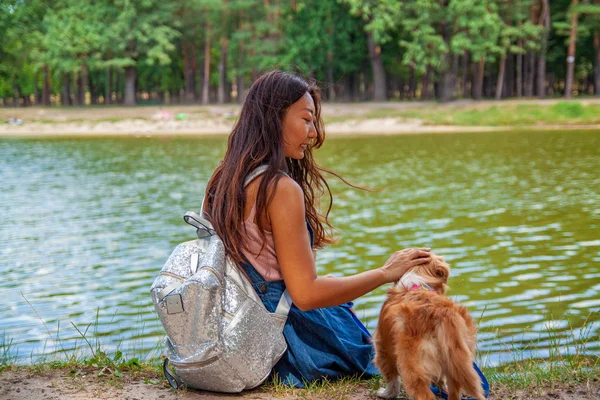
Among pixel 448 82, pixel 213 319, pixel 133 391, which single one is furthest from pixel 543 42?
pixel 213 319

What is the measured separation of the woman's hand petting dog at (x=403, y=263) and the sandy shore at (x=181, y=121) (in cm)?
3178

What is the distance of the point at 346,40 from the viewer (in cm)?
4897

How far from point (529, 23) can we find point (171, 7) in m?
23.1

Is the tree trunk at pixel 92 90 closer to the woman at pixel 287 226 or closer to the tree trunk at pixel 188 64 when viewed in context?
the tree trunk at pixel 188 64

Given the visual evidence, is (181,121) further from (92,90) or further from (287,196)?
(287,196)

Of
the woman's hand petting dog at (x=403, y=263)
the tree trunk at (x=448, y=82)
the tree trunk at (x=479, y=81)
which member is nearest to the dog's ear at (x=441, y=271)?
the woman's hand petting dog at (x=403, y=263)

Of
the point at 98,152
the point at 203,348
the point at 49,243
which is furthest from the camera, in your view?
the point at 98,152

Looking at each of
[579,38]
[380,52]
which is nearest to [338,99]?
[380,52]

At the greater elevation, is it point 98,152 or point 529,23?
point 529,23

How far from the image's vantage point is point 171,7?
2036 inches

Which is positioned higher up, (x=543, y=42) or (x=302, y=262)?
(x=543, y=42)

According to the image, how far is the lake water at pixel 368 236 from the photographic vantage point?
716 cm

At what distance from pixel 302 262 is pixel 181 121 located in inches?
1491

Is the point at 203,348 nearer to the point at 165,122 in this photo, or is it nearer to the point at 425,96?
the point at 165,122
